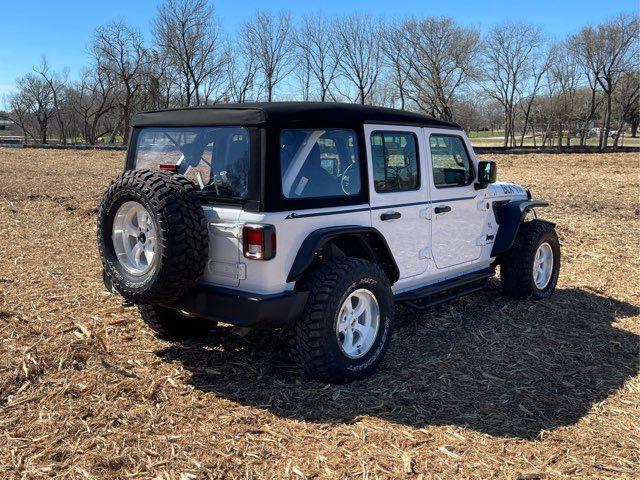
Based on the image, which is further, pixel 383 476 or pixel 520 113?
pixel 520 113

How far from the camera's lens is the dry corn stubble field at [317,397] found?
3.22m

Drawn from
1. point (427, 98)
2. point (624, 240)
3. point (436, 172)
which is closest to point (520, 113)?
point (427, 98)

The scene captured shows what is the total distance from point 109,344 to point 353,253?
80.0 inches

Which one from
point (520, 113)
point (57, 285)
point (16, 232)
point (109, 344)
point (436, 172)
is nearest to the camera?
point (109, 344)

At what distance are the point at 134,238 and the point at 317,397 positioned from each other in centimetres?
164

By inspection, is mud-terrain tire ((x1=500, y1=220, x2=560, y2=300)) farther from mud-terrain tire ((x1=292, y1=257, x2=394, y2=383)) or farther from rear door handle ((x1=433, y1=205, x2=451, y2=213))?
mud-terrain tire ((x1=292, y1=257, x2=394, y2=383))

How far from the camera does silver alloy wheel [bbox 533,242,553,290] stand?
6.38 meters

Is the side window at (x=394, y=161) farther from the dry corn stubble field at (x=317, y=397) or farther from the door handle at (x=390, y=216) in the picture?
the dry corn stubble field at (x=317, y=397)

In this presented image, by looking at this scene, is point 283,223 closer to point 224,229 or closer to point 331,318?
point 224,229

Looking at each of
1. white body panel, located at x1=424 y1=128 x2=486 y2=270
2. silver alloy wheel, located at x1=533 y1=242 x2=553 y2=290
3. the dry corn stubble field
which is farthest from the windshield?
silver alloy wheel, located at x1=533 y1=242 x2=553 y2=290

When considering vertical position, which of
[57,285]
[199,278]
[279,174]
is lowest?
[57,285]

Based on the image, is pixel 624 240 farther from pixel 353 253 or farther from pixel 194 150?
pixel 194 150

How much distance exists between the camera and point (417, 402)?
3.96 m

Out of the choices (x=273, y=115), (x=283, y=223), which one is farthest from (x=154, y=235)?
(x=273, y=115)
